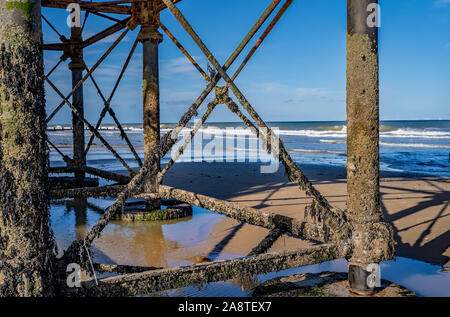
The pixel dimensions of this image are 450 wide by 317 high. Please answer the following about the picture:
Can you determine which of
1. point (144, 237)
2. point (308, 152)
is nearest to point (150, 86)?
point (144, 237)

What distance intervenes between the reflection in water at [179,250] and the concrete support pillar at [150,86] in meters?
1.22

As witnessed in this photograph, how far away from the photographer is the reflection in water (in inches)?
147

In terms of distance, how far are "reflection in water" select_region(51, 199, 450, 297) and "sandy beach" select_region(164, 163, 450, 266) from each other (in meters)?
0.19

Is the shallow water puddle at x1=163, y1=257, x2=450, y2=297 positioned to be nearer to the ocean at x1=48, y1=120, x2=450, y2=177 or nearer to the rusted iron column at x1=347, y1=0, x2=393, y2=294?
the rusted iron column at x1=347, y1=0, x2=393, y2=294

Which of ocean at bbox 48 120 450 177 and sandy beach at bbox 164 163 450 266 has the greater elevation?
ocean at bbox 48 120 450 177

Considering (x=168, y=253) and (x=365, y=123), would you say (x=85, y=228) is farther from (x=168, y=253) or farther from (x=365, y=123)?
(x=365, y=123)

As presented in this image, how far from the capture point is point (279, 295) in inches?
131

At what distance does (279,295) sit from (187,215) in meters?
3.81

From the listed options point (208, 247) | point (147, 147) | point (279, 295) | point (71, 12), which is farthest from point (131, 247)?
point (71, 12)

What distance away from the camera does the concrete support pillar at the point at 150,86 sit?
6.10 meters

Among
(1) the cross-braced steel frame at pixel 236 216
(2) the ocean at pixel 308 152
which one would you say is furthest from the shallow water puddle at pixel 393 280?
(2) the ocean at pixel 308 152

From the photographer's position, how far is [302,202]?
778 cm

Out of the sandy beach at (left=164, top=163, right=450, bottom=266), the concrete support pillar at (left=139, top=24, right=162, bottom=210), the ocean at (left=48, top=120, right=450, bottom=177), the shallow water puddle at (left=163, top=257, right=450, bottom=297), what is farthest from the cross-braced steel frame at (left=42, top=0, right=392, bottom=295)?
the ocean at (left=48, top=120, right=450, bottom=177)

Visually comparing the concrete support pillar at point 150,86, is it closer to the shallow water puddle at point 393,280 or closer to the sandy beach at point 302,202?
the sandy beach at point 302,202
